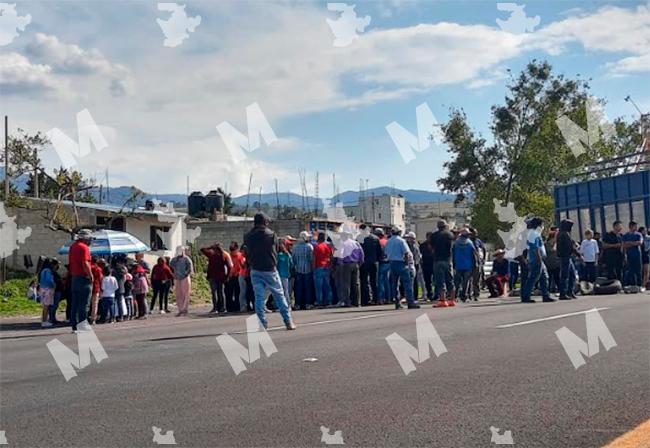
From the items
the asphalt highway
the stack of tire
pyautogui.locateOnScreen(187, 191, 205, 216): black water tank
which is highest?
pyautogui.locateOnScreen(187, 191, 205, 216): black water tank

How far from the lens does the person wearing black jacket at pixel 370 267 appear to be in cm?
2056

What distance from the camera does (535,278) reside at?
704 inches

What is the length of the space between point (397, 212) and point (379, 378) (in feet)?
254

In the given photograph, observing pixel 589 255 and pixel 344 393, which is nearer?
pixel 344 393

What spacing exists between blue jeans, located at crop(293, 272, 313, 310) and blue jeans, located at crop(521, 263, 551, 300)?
206 inches

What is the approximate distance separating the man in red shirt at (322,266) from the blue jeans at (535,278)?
4.70 meters

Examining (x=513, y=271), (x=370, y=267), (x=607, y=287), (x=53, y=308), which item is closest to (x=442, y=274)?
(x=370, y=267)

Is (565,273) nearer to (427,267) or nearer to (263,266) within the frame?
(427,267)

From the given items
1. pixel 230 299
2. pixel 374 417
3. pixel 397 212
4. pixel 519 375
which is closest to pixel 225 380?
pixel 374 417

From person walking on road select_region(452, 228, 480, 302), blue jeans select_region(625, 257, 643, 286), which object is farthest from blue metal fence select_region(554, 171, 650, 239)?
person walking on road select_region(452, 228, 480, 302)

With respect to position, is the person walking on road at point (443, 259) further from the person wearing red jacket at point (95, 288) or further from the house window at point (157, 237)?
the house window at point (157, 237)

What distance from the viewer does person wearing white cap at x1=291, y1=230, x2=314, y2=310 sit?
20438 mm

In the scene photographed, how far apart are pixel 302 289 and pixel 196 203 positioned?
32919 millimetres

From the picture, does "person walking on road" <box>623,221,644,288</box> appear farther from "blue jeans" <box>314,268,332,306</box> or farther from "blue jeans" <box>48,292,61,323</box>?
"blue jeans" <box>48,292,61,323</box>
